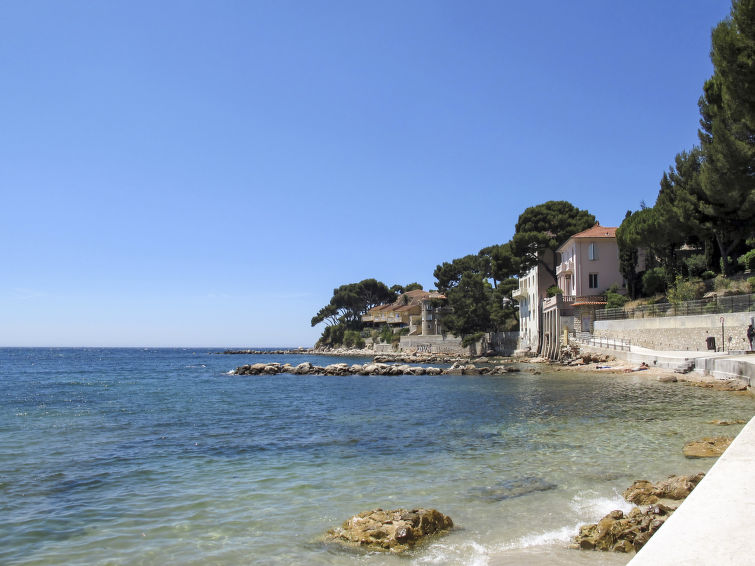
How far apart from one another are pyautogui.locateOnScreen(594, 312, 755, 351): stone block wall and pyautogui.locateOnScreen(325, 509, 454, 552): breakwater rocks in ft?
83.8

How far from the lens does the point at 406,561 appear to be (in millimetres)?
6301

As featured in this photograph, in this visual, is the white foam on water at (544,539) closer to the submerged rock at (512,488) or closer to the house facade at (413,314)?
the submerged rock at (512,488)

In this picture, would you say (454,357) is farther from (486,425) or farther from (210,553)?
(210,553)

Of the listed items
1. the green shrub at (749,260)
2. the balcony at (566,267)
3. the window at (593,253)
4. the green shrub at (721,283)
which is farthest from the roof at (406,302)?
the green shrub at (749,260)

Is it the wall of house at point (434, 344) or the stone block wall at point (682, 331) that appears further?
the wall of house at point (434, 344)

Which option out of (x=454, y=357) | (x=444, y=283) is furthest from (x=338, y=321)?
(x=454, y=357)

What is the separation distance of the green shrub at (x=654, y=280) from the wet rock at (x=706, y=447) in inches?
1449

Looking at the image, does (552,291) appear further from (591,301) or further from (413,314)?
(413,314)

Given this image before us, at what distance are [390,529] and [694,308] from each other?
104 ft

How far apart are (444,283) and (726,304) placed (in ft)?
202

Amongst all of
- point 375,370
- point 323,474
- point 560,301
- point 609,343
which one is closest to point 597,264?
point 560,301

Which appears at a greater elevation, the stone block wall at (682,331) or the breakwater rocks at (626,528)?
the stone block wall at (682,331)

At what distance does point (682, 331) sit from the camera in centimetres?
3378

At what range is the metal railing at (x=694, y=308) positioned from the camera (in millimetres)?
28153
